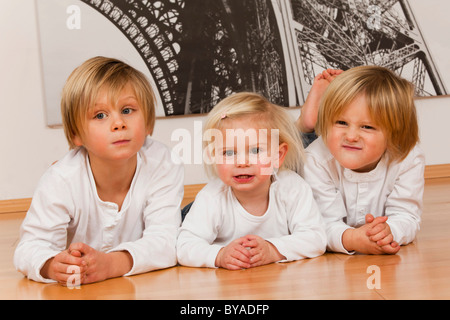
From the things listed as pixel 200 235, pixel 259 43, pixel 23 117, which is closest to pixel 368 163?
pixel 200 235

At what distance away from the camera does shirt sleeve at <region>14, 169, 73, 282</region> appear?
3.34 feet

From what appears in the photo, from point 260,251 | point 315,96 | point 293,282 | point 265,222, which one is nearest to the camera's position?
point 293,282

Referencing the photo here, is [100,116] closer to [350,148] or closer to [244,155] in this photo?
[244,155]

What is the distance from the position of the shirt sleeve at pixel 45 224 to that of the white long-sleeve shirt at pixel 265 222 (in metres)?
0.23

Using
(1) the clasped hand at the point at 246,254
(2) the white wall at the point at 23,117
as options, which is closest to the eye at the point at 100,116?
(1) the clasped hand at the point at 246,254

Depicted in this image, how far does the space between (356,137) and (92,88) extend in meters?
0.53

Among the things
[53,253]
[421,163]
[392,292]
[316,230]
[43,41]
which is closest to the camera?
[392,292]

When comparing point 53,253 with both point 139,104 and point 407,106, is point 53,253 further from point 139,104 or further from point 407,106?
point 407,106

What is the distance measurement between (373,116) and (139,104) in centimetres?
47

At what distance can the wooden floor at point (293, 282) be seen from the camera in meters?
0.85

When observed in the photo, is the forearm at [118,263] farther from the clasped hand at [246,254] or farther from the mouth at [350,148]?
the mouth at [350,148]

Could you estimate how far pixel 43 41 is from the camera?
216 cm

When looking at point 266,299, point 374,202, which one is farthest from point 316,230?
point 266,299

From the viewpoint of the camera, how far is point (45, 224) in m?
1.04
